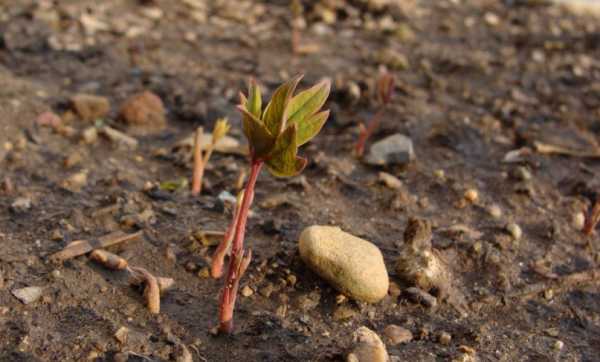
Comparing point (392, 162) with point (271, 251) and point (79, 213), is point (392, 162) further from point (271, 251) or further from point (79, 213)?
point (79, 213)

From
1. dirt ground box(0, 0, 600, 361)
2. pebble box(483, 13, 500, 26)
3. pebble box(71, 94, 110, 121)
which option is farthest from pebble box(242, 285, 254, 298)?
pebble box(483, 13, 500, 26)

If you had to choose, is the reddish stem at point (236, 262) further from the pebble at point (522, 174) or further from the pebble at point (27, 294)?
the pebble at point (522, 174)

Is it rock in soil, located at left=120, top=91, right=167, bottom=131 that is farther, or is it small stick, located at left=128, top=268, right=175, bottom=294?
rock in soil, located at left=120, top=91, right=167, bottom=131

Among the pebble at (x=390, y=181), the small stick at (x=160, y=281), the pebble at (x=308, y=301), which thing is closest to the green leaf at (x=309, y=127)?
the pebble at (x=308, y=301)

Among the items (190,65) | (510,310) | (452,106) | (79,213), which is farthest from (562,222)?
(190,65)

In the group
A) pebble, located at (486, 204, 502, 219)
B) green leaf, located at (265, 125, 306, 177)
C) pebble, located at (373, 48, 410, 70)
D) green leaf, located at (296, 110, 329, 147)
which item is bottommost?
pebble, located at (486, 204, 502, 219)

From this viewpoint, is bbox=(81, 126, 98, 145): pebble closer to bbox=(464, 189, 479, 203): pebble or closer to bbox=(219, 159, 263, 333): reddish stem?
bbox=(219, 159, 263, 333): reddish stem

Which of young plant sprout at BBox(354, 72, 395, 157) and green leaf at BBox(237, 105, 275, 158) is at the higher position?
green leaf at BBox(237, 105, 275, 158)
